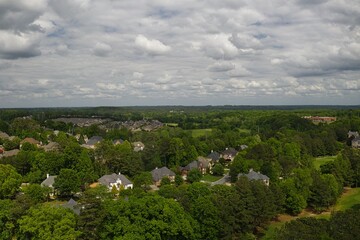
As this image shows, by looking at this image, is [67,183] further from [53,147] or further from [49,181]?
[53,147]

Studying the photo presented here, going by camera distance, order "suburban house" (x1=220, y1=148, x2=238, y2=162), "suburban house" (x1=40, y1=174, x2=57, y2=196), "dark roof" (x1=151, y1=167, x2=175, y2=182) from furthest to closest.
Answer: "suburban house" (x1=220, y1=148, x2=238, y2=162), "dark roof" (x1=151, y1=167, x2=175, y2=182), "suburban house" (x1=40, y1=174, x2=57, y2=196)

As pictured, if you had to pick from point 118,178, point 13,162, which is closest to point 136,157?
point 118,178

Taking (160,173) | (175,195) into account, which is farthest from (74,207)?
(160,173)

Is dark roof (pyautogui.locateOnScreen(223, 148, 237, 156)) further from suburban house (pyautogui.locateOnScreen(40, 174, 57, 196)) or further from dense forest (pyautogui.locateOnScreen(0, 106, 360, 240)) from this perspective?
suburban house (pyautogui.locateOnScreen(40, 174, 57, 196))

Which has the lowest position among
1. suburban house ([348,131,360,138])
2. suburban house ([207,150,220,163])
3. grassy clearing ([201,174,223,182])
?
grassy clearing ([201,174,223,182])

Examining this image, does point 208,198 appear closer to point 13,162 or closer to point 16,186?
point 16,186

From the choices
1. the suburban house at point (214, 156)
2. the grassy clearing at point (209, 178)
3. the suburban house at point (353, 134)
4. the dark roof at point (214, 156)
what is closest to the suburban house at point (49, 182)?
the grassy clearing at point (209, 178)

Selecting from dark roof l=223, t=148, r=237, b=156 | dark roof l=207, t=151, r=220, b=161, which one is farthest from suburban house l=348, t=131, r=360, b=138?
dark roof l=207, t=151, r=220, b=161
